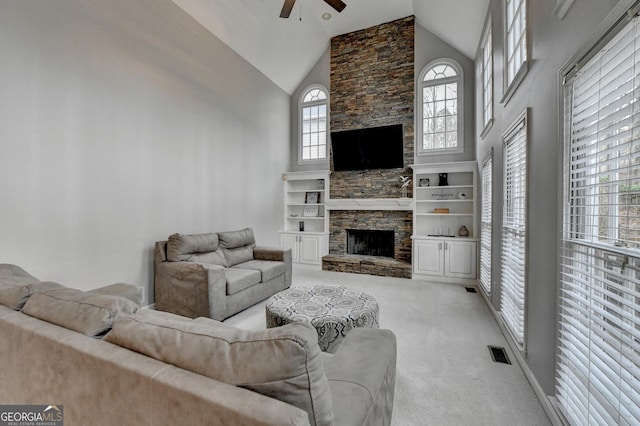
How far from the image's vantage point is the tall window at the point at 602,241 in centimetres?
109

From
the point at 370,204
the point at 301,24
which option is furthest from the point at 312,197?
the point at 301,24

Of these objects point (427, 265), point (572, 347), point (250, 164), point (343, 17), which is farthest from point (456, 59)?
point (572, 347)

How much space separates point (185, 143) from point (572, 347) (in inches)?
173

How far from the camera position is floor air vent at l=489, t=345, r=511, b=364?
7.85ft

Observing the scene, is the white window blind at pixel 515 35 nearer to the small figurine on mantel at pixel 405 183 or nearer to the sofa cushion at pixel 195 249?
the small figurine on mantel at pixel 405 183

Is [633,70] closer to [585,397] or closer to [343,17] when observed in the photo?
[585,397]

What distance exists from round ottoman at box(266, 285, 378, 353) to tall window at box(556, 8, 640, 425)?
50.6 inches

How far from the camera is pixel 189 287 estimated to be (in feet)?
10.1

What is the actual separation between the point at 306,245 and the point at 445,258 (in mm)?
2727

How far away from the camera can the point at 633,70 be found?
1089mm

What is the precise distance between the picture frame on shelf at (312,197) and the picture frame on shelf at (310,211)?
0.14 metres

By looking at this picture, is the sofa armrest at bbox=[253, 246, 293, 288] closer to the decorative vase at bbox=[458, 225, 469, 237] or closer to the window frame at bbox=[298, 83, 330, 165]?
the window frame at bbox=[298, 83, 330, 165]

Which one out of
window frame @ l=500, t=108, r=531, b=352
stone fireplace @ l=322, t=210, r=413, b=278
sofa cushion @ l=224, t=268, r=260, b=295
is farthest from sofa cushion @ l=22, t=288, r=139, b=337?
stone fireplace @ l=322, t=210, r=413, b=278

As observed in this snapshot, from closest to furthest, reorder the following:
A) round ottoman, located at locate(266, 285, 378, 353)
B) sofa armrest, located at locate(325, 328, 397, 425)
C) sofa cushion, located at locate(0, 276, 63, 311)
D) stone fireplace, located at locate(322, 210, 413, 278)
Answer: sofa armrest, located at locate(325, 328, 397, 425) → sofa cushion, located at locate(0, 276, 63, 311) → round ottoman, located at locate(266, 285, 378, 353) → stone fireplace, located at locate(322, 210, 413, 278)
